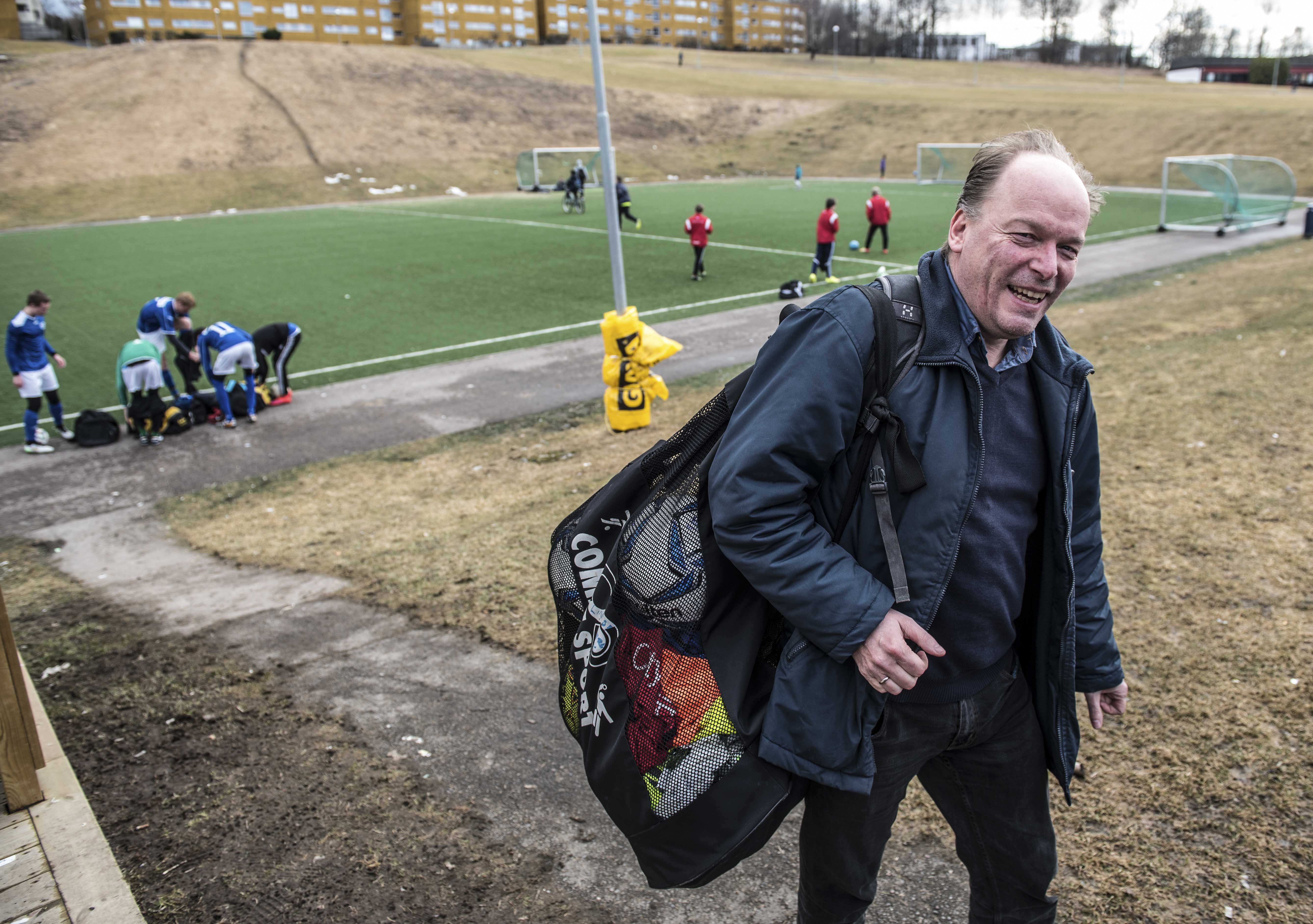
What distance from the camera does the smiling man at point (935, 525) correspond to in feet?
5.95

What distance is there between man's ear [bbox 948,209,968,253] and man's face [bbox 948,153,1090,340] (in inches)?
1.2

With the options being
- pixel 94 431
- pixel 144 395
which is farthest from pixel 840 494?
pixel 94 431

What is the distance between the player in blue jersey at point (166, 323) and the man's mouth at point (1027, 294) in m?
10.4

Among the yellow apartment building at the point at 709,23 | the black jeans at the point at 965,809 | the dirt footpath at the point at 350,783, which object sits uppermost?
the yellow apartment building at the point at 709,23

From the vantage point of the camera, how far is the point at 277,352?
1101cm

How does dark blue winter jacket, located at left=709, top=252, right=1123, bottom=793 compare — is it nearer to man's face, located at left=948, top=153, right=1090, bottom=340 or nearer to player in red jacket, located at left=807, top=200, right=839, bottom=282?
man's face, located at left=948, top=153, right=1090, bottom=340

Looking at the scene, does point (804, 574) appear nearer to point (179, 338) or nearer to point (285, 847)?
point (285, 847)

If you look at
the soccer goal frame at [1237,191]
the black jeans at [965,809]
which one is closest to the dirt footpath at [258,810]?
the black jeans at [965,809]

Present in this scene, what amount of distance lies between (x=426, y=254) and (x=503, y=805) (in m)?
20.5

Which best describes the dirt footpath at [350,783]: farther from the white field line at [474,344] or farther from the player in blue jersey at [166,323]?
the white field line at [474,344]

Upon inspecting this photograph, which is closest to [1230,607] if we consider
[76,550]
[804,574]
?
[804,574]

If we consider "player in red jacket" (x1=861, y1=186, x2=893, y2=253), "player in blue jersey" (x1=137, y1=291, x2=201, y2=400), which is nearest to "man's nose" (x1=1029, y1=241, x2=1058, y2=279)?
"player in blue jersey" (x1=137, y1=291, x2=201, y2=400)

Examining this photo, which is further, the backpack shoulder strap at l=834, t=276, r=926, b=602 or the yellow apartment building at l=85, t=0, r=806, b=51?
the yellow apartment building at l=85, t=0, r=806, b=51

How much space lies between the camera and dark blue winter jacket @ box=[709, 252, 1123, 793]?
5.91 feet
